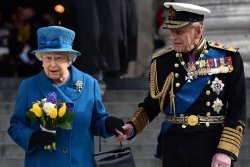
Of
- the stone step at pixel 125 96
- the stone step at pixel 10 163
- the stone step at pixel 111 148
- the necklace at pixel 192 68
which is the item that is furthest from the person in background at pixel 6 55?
the necklace at pixel 192 68

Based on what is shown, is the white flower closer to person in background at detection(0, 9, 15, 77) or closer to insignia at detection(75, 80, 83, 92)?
insignia at detection(75, 80, 83, 92)

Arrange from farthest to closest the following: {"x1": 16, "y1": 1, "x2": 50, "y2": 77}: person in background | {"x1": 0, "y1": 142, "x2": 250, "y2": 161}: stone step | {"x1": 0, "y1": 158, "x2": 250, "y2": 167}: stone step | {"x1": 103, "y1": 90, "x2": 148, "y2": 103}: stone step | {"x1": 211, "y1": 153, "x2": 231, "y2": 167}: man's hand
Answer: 1. {"x1": 16, "y1": 1, "x2": 50, "y2": 77}: person in background
2. {"x1": 103, "y1": 90, "x2": 148, "y2": 103}: stone step
3. {"x1": 0, "y1": 142, "x2": 250, "y2": 161}: stone step
4. {"x1": 0, "y1": 158, "x2": 250, "y2": 167}: stone step
5. {"x1": 211, "y1": 153, "x2": 231, "y2": 167}: man's hand

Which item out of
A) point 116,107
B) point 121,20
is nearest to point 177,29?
point 116,107

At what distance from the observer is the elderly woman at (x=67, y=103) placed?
518 cm

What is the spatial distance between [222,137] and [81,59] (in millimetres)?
4361

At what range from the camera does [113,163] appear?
522 centimetres

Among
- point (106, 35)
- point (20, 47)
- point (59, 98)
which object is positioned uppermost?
point (59, 98)

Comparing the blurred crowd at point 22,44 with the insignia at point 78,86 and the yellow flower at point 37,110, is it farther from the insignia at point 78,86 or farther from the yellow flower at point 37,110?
the yellow flower at point 37,110

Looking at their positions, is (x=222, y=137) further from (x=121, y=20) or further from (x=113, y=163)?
(x=121, y=20)

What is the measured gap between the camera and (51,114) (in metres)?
5.09

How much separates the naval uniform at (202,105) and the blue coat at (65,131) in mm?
432

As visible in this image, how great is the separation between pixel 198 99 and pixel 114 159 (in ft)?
2.18

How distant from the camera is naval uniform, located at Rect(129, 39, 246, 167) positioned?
514 cm

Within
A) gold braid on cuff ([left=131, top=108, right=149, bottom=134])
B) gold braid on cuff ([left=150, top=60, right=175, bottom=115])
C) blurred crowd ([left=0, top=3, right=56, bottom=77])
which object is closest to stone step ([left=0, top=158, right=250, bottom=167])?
gold braid on cuff ([left=131, top=108, right=149, bottom=134])
